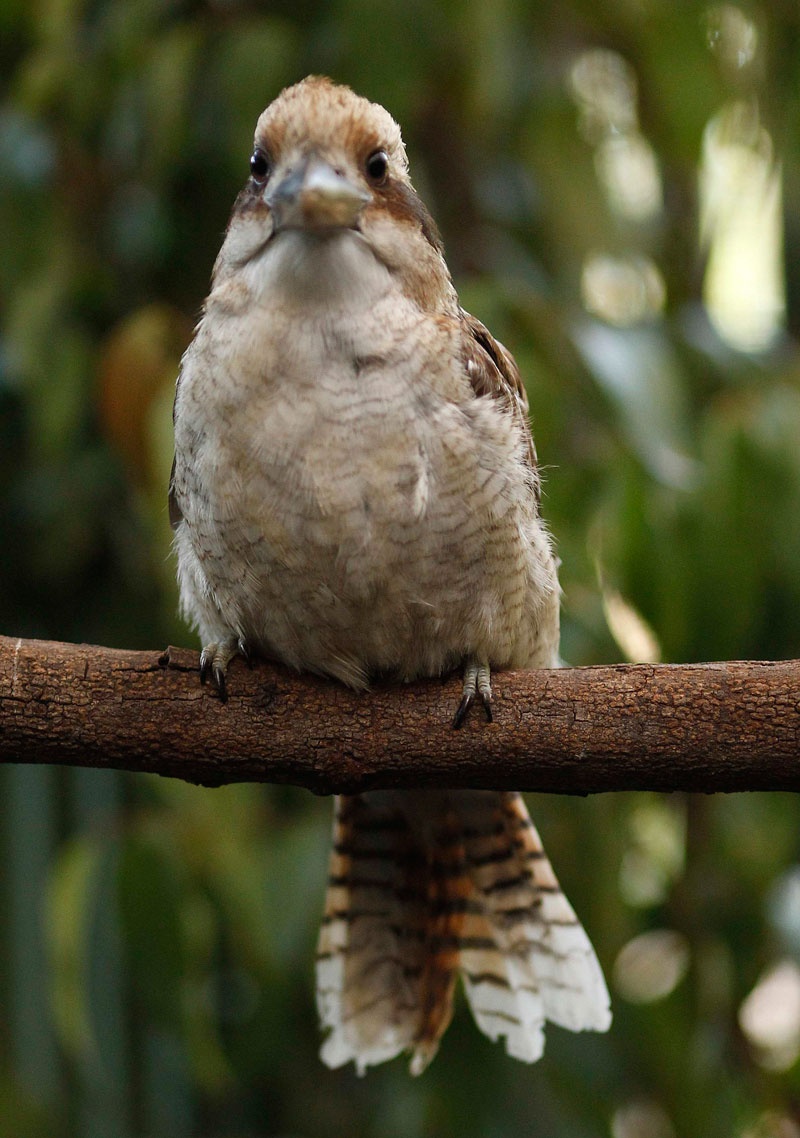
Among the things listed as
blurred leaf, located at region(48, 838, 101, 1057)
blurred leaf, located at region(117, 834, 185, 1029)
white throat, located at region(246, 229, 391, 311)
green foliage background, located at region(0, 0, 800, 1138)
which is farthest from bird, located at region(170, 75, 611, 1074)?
blurred leaf, located at region(48, 838, 101, 1057)

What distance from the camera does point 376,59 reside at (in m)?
2.21

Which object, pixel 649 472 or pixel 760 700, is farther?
pixel 649 472

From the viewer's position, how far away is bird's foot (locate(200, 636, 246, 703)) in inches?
59.7

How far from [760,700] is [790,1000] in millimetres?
1706

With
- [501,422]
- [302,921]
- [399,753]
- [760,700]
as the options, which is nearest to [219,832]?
[302,921]

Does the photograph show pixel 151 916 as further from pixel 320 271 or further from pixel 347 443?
pixel 320 271

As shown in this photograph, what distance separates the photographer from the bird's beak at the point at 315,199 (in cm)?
141

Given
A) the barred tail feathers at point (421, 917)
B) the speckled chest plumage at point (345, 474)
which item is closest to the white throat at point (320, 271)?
the speckled chest plumage at point (345, 474)

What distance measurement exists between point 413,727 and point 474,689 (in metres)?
0.08

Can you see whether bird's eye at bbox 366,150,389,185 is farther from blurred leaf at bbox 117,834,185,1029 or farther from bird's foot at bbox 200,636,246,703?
blurred leaf at bbox 117,834,185,1029

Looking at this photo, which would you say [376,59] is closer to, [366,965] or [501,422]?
[501,422]

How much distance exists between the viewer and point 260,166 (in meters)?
1.55

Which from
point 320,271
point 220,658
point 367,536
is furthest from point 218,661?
point 320,271

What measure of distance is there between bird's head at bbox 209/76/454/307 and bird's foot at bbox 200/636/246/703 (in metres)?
0.44
